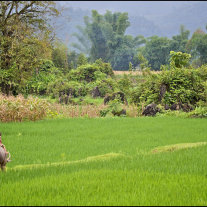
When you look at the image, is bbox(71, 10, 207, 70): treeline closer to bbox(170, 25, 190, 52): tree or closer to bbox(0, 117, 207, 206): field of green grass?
bbox(170, 25, 190, 52): tree

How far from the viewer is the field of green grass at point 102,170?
3.85 metres

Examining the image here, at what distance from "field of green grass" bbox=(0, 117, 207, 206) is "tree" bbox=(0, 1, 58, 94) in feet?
29.7

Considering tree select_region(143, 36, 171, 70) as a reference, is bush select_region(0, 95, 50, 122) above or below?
below

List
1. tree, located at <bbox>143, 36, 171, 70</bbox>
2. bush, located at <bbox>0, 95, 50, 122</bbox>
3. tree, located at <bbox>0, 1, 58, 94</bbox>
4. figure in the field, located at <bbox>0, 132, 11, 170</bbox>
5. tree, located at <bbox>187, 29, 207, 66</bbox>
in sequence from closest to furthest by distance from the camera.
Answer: figure in the field, located at <bbox>0, 132, 11, 170</bbox>
bush, located at <bbox>0, 95, 50, 122</bbox>
tree, located at <bbox>0, 1, 58, 94</bbox>
tree, located at <bbox>187, 29, 207, 66</bbox>
tree, located at <bbox>143, 36, 171, 70</bbox>

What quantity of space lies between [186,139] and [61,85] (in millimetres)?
18807

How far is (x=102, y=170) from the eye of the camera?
526 centimetres

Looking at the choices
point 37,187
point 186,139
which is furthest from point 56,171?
point 186,139

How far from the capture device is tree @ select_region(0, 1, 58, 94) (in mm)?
18625

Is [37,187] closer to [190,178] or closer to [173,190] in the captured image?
[173,190]

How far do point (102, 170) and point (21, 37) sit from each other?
1508 centimetres

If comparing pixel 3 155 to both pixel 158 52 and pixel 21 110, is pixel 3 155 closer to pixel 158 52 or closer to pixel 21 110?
pixel 21 110

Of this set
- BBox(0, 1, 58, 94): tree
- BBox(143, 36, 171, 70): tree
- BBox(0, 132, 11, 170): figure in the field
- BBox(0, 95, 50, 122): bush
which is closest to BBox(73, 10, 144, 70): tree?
BBox(143, 36, 171, 70): tree

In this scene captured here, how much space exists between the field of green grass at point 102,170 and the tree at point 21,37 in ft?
29.7

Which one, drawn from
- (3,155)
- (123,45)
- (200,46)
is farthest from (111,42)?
(3,155)
